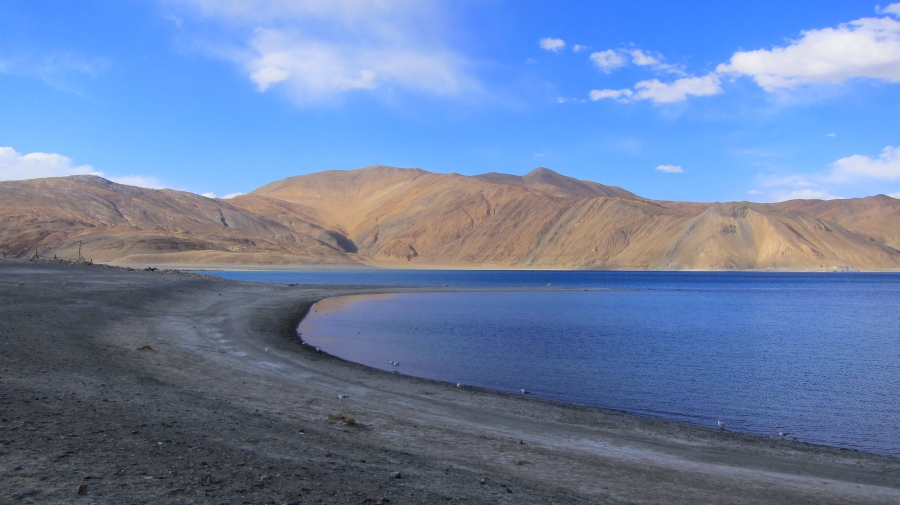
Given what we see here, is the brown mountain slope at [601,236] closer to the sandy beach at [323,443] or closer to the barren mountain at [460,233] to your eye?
the barren mountain at [460,233]

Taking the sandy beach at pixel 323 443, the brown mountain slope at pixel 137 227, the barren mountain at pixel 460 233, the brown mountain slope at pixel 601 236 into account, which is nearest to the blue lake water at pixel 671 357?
the sandy beach at pixel 323 443

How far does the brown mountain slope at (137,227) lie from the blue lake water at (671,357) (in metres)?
→ 87.7

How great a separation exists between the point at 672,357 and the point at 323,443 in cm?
1692

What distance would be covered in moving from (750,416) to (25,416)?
1346 centimetres

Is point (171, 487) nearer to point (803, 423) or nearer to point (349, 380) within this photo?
point (349, 380)

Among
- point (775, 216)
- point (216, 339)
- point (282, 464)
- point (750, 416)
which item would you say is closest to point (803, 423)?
point (750, 416)

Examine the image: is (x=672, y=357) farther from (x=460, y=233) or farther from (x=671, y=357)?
(x=460, y=233)

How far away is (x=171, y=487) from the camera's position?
5.83 m

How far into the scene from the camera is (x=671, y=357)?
22422mm

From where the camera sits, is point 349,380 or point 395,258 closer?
point 349,380

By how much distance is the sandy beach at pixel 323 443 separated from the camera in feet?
20.5

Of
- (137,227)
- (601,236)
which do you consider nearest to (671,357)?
(601,236)

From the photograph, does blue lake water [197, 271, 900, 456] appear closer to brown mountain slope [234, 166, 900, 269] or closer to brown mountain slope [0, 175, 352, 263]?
brown mountain slope [0, 175, 352, 263]

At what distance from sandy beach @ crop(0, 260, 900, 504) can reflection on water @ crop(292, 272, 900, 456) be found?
6.91ft
